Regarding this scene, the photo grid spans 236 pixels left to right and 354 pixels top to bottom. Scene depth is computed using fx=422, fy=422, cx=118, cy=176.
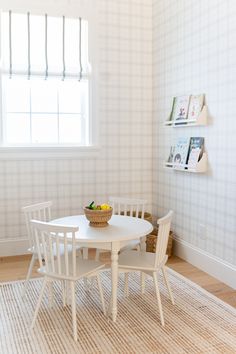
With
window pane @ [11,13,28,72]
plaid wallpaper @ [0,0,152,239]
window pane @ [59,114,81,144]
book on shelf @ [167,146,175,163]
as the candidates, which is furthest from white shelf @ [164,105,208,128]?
window pane @ [11,13,28,72]

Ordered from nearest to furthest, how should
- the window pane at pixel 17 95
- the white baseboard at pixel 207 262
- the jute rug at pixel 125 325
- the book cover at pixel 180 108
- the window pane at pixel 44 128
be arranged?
the jute rug at pixel 125 325
the white baseboard at pixel 207 262
the book cover at pixel 180 108
the window pane at pixel 17 95
the window pane at pixel 44 128

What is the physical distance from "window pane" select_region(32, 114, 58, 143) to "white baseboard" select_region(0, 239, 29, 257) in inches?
42.7

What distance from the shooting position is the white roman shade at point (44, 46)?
4254 mm

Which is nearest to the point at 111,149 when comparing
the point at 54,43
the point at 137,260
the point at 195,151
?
the point at 195,151

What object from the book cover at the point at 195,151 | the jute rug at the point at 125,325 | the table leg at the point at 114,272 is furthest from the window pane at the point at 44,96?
the table leg at the point at 114,272

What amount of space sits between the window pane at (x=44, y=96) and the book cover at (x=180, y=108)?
128 cm

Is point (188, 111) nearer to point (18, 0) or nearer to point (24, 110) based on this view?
point (24, 110)

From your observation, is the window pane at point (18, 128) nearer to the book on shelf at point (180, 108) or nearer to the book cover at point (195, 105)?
the book on shelf at point (180, 108)

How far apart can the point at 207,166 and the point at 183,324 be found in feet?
4.88

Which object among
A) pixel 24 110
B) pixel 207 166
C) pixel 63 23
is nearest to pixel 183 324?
pixel 207 166

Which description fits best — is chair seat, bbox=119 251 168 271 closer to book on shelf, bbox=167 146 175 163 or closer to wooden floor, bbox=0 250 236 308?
wooden floor, bbox=0 250 236 308

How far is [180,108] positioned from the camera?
164 inches

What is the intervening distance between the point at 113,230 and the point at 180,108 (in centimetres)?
171

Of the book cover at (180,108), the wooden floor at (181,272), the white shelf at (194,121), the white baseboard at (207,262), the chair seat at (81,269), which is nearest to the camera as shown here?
the chair seat at (81,269)
